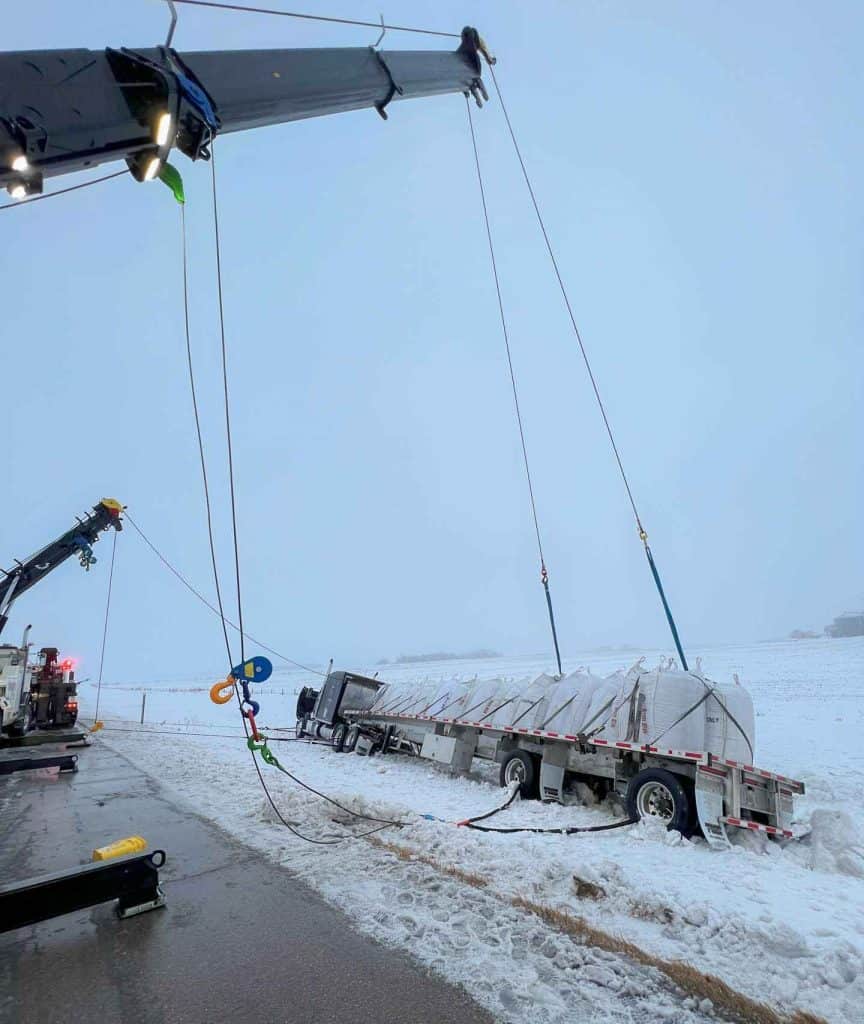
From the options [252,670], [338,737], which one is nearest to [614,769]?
[252,670]

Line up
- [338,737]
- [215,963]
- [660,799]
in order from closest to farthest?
[215,963] → [660,799] → [338,737]

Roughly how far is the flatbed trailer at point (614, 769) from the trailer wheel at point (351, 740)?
3 cm

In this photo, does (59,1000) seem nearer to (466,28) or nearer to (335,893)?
(335,893)

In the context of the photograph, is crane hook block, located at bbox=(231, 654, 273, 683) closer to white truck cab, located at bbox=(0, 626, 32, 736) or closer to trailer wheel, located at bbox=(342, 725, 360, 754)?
trailer wheel, located at bbox=(342, 725, 360, 754)

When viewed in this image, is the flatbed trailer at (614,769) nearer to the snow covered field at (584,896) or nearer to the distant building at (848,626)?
the snow covered field at (584,896)

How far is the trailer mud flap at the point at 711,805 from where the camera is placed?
7.29 m

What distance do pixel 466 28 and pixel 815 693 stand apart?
28.8 m

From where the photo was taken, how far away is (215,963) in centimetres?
398

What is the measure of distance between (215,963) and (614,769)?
6.93 meters

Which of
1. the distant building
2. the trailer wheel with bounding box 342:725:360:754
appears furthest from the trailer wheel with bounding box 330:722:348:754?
the distant building

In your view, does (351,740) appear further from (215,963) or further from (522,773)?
(215,963)

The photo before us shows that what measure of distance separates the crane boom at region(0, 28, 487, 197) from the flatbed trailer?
29.3 feet

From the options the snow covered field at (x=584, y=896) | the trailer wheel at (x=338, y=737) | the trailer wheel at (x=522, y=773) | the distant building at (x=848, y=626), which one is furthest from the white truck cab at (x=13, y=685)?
the distant building at (x=848, y=626)

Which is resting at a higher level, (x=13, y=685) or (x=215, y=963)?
(x=13, y=685)
